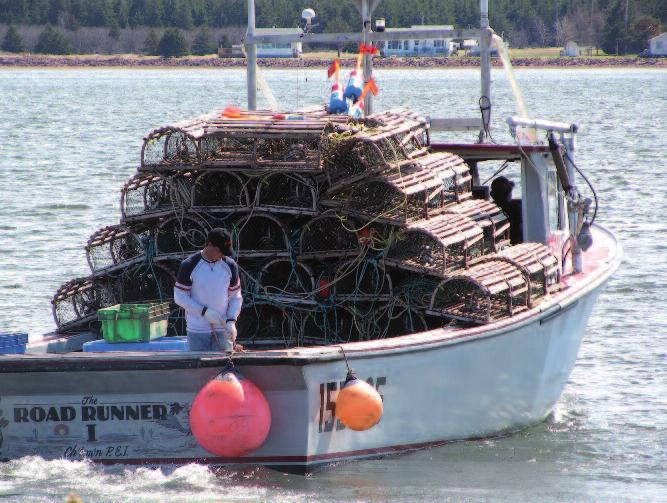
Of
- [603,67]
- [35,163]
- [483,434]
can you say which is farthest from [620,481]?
[603,67]

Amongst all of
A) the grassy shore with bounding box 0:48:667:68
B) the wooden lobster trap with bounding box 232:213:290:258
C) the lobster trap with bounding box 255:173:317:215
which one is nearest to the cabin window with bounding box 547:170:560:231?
the lobster trap with bounding box 255:173:317:215

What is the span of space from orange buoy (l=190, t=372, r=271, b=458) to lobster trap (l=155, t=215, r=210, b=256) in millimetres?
2053

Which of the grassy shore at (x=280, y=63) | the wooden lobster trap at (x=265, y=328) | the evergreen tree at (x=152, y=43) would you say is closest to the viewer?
the wooden lobster trap at (x=265, y=328)

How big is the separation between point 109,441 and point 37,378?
63cm

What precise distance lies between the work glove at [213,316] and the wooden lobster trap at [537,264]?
2.54 metres

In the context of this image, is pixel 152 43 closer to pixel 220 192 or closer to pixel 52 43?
pixel 52 43

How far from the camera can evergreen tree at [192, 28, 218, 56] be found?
10219 centimetres

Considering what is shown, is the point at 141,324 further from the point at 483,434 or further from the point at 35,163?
the point at 35,163

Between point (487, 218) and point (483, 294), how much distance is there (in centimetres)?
156

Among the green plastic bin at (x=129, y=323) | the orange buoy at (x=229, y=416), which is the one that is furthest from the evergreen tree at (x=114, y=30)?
the orange buoy at (x=229, y=416)

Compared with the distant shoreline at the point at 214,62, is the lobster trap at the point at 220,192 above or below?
above

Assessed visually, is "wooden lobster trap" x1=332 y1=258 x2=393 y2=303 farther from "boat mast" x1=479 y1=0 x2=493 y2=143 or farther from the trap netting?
"boat mast" x1=479 y1=0 x2=493 y2=143

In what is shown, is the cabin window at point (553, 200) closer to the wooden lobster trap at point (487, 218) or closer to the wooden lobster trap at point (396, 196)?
the wooden lobster trap at point (487, 218)

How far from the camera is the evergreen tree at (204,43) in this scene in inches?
4023
